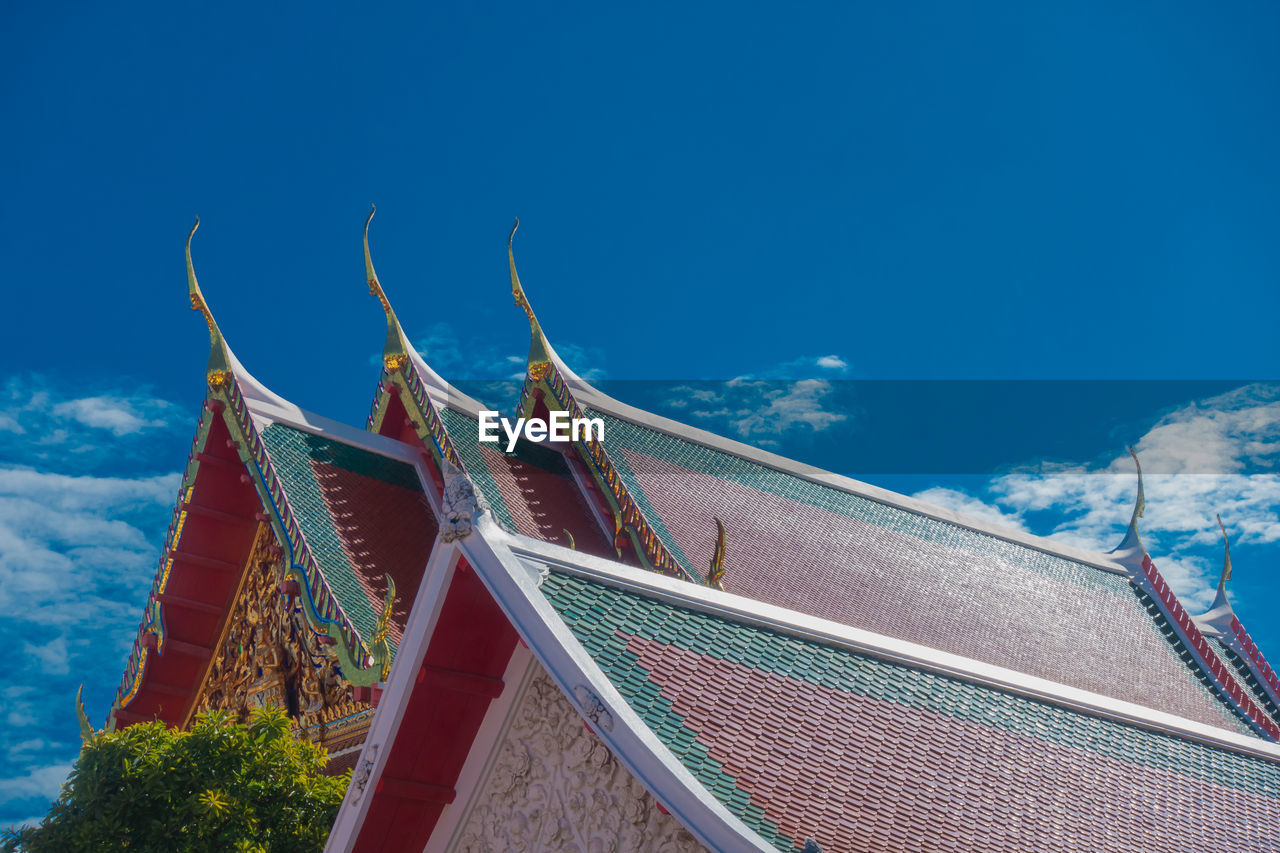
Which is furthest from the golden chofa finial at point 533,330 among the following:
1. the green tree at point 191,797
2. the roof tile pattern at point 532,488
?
the green tree at point 191,797

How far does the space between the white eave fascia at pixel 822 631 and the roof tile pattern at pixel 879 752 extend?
0.05 meters

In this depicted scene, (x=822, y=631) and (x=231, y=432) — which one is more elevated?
(x=231, y=432)

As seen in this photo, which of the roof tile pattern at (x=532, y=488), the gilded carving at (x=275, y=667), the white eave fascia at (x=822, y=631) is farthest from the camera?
the roof tile pattern at (x=532, y=488)

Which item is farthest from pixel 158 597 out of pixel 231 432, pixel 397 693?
pixel 397 693

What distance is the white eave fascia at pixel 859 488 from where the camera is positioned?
49.9ft

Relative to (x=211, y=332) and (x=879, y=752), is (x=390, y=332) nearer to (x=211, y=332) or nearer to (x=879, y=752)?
(x=211, y=332)

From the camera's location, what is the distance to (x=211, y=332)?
11625 millimetres

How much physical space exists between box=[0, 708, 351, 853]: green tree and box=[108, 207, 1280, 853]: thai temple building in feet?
3.27

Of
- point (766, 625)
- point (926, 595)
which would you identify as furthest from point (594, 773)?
point (926, 595)

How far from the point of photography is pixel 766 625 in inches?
237

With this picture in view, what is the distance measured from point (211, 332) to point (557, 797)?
747 cm

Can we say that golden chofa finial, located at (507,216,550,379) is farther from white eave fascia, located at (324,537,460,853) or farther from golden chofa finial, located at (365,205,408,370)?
white eave fascia, located at (324,537,460,853)

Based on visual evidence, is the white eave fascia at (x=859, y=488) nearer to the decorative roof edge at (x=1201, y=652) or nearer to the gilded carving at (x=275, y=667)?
the decorative roof edge at (x=1201, y=652)

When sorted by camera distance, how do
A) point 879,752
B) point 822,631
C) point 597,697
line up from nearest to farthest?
point 597,697
point 879,752
point 822,631
